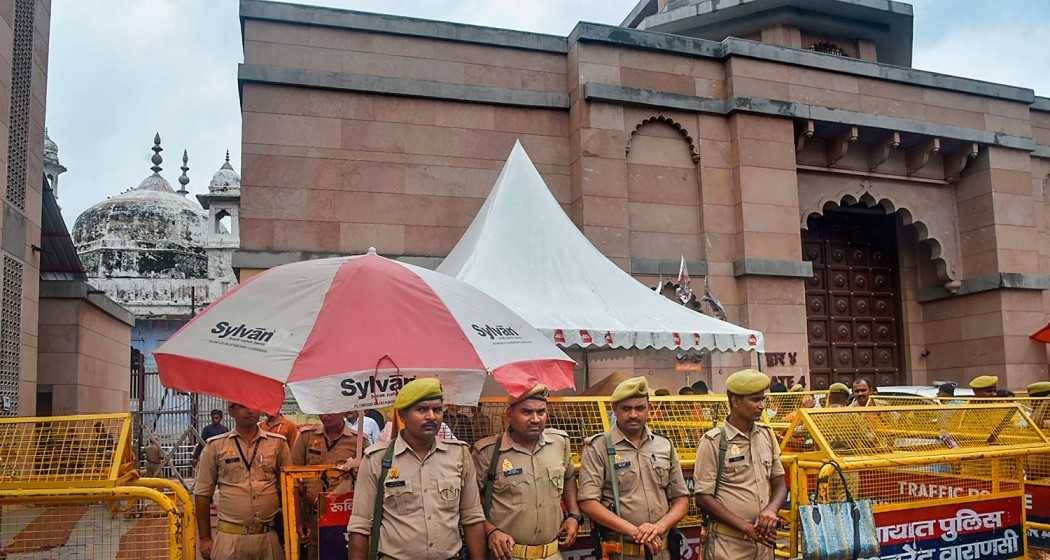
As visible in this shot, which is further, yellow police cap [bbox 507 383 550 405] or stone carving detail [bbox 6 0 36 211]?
stone carving detail [bbox 6 0 36 211]

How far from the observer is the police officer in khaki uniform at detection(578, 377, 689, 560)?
478 centimetres

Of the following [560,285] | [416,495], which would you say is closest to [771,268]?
[560,285]

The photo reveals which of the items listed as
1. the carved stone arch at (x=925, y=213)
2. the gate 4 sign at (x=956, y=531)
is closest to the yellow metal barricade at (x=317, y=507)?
the gate 4 sign at (x=956, y=531)

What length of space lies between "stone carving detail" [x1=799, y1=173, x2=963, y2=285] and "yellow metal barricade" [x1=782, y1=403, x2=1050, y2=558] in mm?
9794

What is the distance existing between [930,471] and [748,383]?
290cm

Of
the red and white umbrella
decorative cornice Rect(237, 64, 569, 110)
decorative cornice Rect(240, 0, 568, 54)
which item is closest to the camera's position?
the red and white umbrella

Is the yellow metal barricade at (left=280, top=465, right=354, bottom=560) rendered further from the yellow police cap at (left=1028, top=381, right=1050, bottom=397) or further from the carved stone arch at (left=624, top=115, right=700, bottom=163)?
the carved stone arch at (left=624, top=115, right=700, bottom=163)

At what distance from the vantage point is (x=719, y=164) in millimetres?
14953

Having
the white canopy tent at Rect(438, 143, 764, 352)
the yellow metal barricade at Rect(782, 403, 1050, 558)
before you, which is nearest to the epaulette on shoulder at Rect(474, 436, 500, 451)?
the yellow metal barricade at Rect(782, 403, 1050, 558)

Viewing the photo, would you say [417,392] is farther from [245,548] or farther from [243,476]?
[245,548]

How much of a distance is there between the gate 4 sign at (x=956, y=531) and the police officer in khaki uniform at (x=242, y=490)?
4.12 m

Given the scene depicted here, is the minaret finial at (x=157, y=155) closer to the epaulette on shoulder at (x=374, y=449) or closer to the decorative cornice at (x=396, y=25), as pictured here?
the decorative cornice at (x=396, y=25)

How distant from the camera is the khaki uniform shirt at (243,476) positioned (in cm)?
532

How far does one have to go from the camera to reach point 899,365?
17812mm
